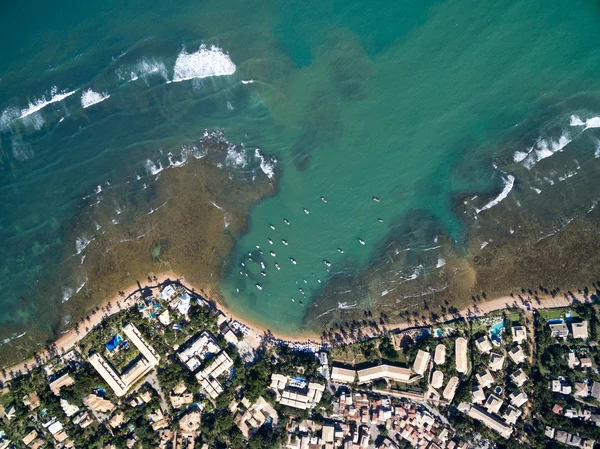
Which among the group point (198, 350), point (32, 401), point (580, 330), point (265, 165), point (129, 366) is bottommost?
point (580, 330)

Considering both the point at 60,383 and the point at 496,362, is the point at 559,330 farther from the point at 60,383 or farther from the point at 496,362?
the point at 60,383

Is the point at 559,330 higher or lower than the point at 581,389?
higher

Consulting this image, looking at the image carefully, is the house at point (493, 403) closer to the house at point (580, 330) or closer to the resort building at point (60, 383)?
the house at point (580, 330)

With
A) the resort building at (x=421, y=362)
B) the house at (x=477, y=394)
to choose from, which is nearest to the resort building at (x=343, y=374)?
the resort building at (x=421, y=362)

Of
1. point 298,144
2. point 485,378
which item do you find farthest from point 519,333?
point 298,144

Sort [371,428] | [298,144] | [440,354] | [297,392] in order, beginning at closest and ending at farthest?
[440,354], [297,392], [371,428], [298,144]
